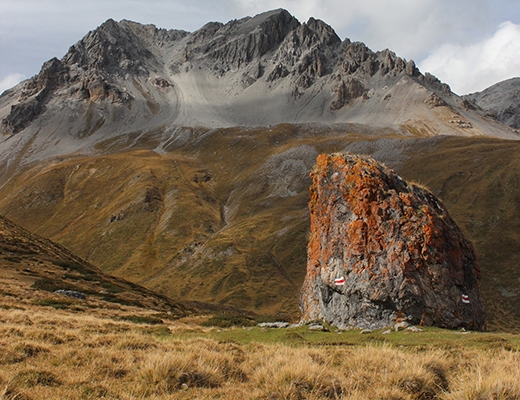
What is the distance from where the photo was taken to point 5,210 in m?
173

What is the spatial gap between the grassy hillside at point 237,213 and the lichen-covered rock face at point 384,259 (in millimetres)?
27391

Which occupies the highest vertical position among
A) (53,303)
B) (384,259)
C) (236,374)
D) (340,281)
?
(384,259)

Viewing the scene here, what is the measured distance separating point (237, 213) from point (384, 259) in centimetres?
11657

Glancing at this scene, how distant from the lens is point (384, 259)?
1058 inches

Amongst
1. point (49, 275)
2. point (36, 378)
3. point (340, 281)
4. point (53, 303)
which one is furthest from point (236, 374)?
point (49, 275)

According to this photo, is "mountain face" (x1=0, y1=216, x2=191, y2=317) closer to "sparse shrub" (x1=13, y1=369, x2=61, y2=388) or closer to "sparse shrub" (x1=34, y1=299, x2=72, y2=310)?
"sparse shrub" (x1=34, y1=299, x2=72, y2=310)

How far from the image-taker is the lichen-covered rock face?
84.4 feet

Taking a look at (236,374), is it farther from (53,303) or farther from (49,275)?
(49,275)

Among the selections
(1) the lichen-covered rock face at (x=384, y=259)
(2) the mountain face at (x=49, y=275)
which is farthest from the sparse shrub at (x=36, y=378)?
(2) the mountain face at (x=49, y=275)

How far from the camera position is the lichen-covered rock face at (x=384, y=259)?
25719 mm

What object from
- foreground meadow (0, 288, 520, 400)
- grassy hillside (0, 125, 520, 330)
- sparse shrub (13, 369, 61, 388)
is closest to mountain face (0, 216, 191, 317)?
foreground meadow (0, 288, 520, 400)

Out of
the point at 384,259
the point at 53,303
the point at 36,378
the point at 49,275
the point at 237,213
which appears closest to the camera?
the point at 36,378

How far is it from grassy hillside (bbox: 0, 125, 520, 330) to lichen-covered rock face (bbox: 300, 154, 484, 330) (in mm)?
27391

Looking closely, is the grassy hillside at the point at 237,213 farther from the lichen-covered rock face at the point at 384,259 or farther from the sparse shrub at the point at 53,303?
the sparse shrub at the point at 53,303
